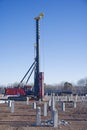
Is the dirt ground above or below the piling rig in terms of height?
below

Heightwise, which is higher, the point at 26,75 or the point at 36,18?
the point at 36,18

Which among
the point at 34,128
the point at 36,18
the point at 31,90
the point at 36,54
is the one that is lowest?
the point at 34,128

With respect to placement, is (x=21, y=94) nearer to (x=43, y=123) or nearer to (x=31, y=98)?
(x=31, y=98)

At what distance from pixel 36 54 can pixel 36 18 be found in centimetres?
497

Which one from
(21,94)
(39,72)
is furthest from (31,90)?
(39,72)

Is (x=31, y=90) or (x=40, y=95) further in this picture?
(x=31, y=90)

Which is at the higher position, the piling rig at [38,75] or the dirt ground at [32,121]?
the piling rig at [38,75]

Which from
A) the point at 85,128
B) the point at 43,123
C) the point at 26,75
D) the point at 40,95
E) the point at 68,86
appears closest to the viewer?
the point at 85,128

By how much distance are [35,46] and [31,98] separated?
280 inches

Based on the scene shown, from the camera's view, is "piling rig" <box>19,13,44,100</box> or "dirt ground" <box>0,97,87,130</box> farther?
"piling rig" <box>19,13,44,100</box>

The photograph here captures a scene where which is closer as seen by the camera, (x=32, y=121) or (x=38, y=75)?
(x=32, y=121)

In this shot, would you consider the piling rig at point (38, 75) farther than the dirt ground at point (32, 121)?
Yes

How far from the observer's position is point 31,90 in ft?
166

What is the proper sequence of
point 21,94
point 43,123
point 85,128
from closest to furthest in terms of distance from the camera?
point 85,128 → point 43,123 → point 21,94
